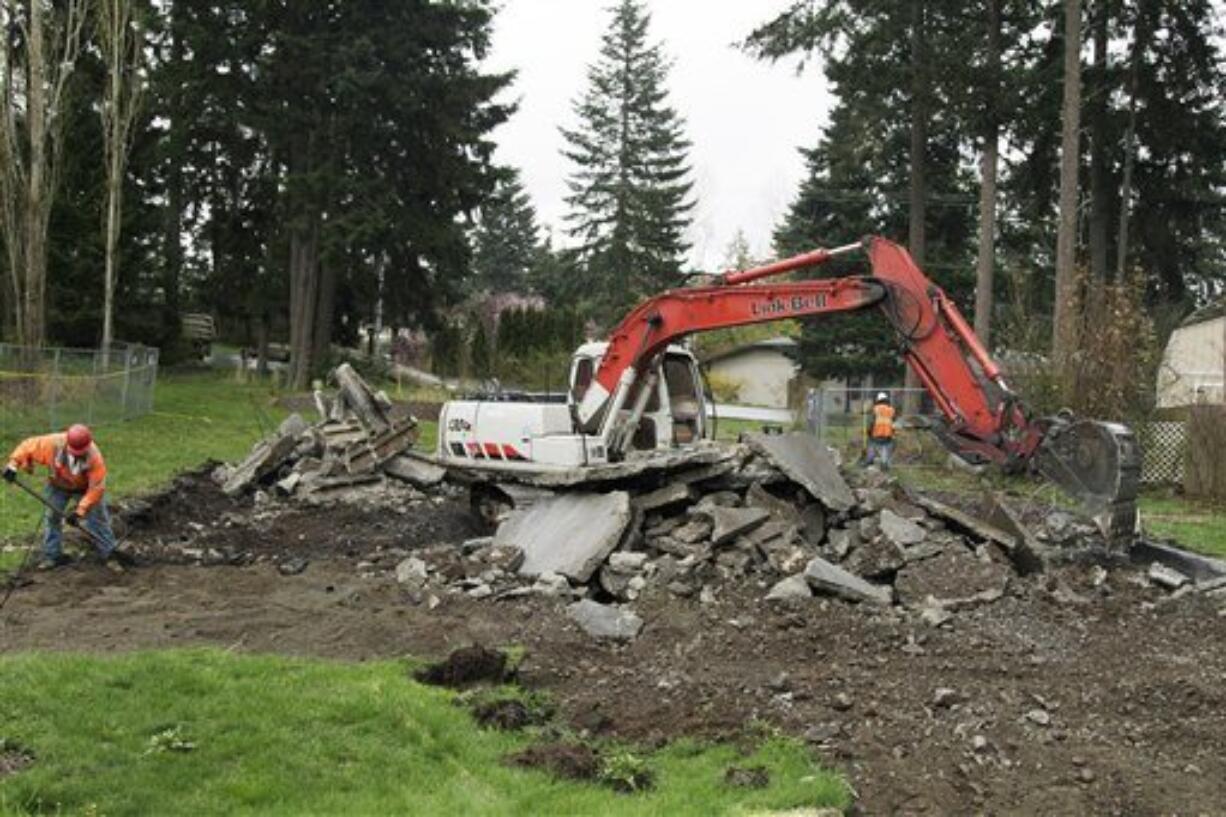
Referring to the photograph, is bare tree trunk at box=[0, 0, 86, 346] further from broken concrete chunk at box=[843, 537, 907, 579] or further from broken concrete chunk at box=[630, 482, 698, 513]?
broken concrete chunk at box=[843, 537, 907, 579]

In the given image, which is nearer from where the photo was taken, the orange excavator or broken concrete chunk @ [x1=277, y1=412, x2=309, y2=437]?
the orange excavator

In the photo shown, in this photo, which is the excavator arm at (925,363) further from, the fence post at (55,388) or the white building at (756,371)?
the white building at (756,371)

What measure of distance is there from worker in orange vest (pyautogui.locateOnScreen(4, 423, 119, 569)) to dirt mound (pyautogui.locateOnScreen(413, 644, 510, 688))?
4657mm

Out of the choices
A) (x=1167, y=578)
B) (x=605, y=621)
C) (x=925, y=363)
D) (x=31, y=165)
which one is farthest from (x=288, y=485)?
(x=31, y=165)

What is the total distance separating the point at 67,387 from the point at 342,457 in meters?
8.18

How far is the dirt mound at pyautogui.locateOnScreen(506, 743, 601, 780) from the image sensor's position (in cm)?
639

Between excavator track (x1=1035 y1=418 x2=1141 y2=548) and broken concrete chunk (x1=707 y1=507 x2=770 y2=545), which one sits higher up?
excavator track (x1=1035 y1=418 x2=1141 y2=548)

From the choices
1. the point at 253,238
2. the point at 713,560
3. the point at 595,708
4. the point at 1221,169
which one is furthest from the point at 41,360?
the point at 1221,169

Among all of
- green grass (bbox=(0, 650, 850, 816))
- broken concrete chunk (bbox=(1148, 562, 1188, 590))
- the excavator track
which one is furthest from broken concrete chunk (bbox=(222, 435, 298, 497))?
broken concrete chunk (bbox=(1148, 562, 1188, 590))

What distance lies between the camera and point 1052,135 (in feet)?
87.8

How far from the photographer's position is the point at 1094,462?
35.0 ft

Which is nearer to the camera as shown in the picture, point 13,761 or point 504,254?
point 13,761

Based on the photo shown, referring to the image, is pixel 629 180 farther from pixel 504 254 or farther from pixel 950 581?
pixel 950 581

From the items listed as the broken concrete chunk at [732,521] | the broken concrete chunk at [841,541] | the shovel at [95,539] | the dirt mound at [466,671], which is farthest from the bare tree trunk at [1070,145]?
the shovel at [95,539]
